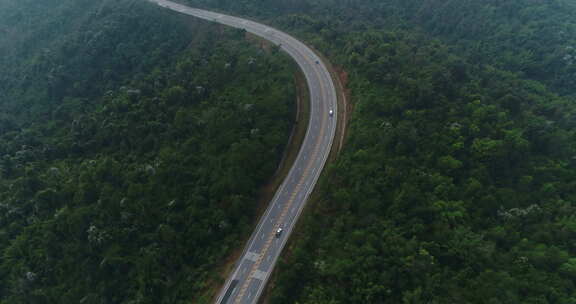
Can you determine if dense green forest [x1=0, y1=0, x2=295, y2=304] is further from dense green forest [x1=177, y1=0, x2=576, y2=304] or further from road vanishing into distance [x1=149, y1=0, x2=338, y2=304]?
dense green forest [x1=177, y1=0, x2=576, y2=304]

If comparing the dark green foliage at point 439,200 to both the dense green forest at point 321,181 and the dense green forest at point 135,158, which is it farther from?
the dense green forest at point 135,158

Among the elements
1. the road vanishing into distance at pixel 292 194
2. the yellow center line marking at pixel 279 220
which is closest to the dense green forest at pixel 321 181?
the road vanishing into distance at pixel 292 194

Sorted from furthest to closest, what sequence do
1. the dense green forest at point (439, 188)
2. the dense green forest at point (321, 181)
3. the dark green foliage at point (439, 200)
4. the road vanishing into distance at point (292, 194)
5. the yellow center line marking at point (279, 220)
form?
the road vanishing into distance at point (292, 194), the yellow center line marking at point (279, 220), the dense green forest at point (321, 181), the dense green forest at point (439, 188), the dark green foliage at point (439, 200)

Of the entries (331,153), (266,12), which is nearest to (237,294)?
(331,153)

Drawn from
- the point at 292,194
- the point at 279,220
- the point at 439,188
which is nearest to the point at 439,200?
the point at 439,188

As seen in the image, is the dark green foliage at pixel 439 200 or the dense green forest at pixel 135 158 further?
the dense green forest at pixel 135 158

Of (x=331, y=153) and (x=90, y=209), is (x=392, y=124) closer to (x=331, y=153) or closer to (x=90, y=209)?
(x=331, y=153)
